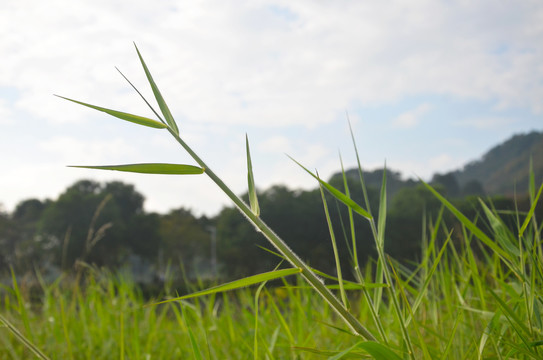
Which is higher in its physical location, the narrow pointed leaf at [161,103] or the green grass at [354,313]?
the narrow pointed leaf at [161,103]

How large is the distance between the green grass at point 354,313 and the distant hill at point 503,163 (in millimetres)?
51467

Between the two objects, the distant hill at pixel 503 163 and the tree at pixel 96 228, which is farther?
the distant hill at pixel 503 163

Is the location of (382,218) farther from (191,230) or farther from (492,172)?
(492,172)

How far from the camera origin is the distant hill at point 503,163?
51.2 metres

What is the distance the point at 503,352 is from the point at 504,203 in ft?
113

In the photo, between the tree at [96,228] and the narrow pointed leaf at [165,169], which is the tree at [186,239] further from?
the narrow pointed leaf at [165,169]

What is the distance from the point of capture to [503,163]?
191ft

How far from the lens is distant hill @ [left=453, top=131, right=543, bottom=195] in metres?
51.2

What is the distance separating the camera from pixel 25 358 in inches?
113

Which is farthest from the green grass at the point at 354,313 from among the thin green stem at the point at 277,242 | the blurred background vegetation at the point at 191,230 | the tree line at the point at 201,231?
the tree line at the point at 201,231

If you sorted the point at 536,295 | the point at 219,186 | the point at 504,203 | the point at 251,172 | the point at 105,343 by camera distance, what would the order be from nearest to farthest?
1. the point at 219,186
2. the point at 251,172
3. the point at 536,295
4. the point at 105,343
5. the point at 504,203

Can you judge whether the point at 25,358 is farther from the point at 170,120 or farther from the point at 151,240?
the point at 151,240

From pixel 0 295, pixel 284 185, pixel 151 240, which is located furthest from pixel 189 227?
pixel 0 295

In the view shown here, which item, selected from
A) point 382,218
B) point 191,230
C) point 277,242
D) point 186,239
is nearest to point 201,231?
point 191,230
